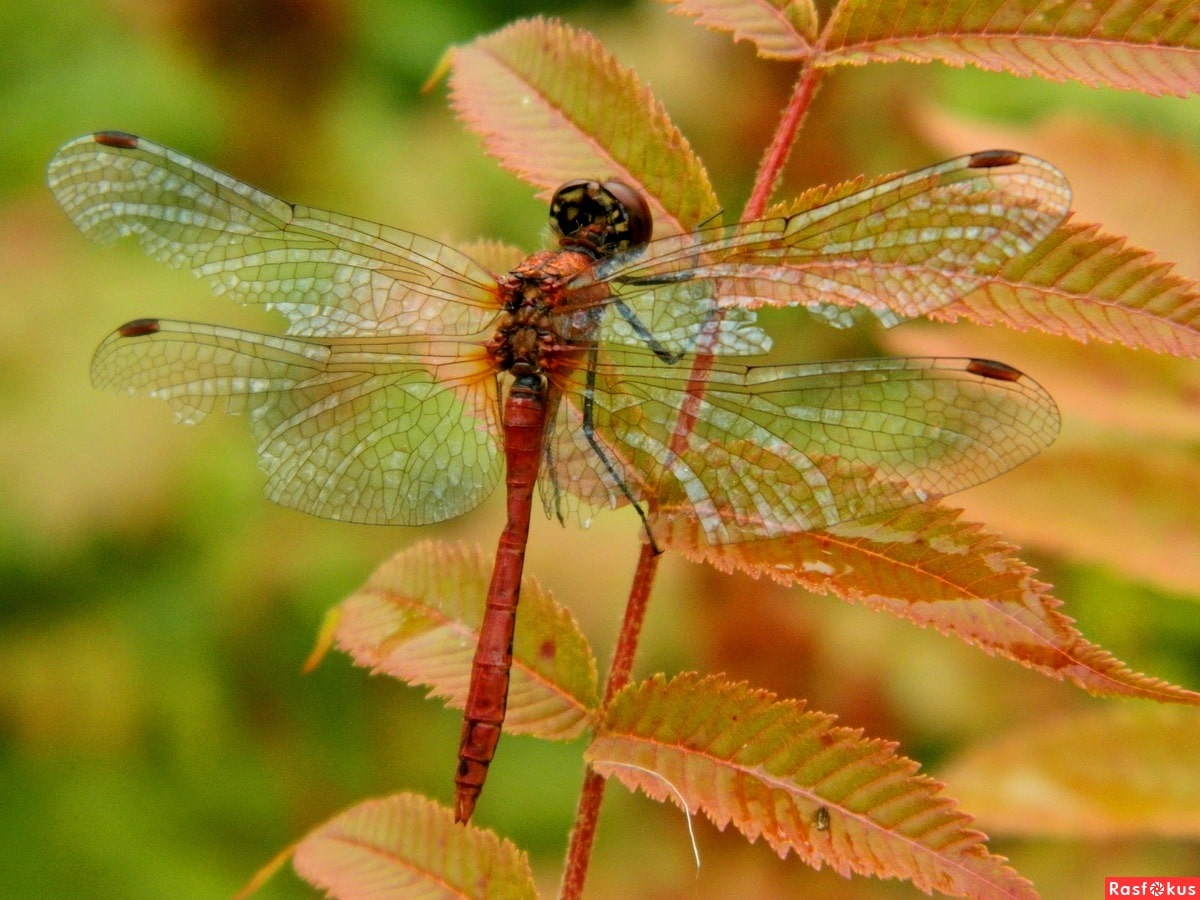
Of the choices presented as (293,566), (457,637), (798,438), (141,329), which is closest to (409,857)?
(457,637)

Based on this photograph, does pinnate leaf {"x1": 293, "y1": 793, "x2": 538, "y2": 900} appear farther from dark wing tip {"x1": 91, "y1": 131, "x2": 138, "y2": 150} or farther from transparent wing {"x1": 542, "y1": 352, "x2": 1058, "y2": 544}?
dark wing tip {"x1": 91, "y1": 131, "x2": 138, "y2": 150}

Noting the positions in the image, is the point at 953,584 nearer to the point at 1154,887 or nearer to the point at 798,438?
the point at 798,438

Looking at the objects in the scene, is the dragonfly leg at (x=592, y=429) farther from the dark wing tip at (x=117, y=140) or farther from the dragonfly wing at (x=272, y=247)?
the dark wing tip at (x=117, y=140)

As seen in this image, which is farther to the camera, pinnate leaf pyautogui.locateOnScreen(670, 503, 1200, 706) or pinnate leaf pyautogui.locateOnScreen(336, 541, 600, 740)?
pinnate leaf pyautogui.locateOnScreen(336, 541, 600, 740)

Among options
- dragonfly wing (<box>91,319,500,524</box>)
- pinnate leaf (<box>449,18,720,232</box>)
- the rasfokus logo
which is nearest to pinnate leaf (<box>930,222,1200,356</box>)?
pinnate leaf (<box>449,18,720,232</box>)

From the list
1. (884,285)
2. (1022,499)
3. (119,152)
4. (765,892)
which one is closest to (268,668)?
(765,892)

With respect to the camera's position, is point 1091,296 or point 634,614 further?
point 634,614

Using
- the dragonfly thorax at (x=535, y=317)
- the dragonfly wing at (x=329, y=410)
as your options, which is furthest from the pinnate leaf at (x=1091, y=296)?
the dragonfly wing at (x=329, y=410)
